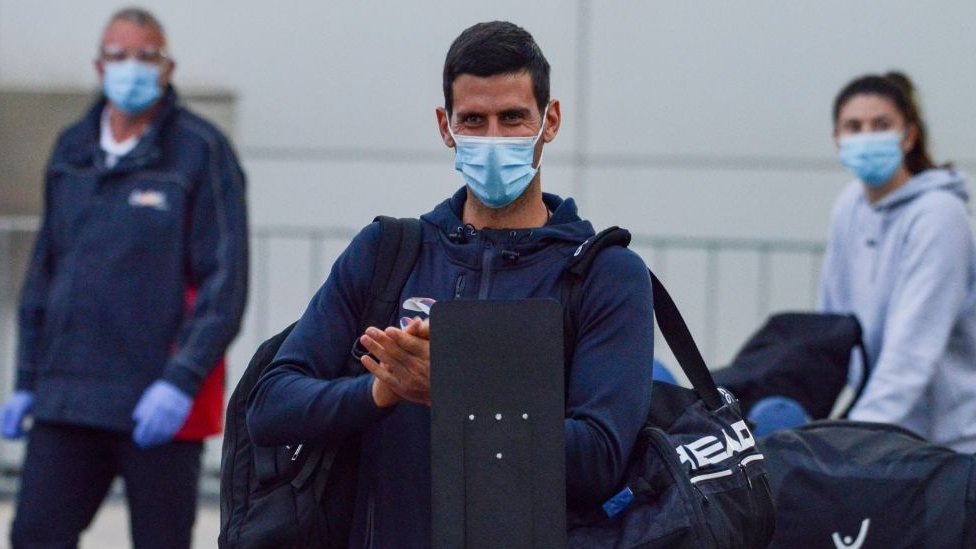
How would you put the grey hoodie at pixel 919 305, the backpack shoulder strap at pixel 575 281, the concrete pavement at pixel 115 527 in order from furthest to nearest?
the concrete pavement at pixel 115 527, the grey hoodie at pixel 919 305, the backpack shoulder strap at pixel 575 281

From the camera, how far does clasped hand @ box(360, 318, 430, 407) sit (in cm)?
257

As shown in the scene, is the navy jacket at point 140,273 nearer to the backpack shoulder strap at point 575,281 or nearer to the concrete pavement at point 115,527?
the concrete pavement at point 115,527

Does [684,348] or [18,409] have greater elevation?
[684,348]

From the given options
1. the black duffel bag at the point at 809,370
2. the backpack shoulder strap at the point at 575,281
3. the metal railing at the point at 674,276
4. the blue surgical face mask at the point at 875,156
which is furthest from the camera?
the metal railing at the point at 674,276

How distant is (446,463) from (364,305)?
0.47 meters

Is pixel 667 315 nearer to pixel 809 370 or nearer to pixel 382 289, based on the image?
pixel 382 289

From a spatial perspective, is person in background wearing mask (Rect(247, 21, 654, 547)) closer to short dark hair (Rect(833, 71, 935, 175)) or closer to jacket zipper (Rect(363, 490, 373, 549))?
jacket zipper (Rect(363, 490, 373, 549))

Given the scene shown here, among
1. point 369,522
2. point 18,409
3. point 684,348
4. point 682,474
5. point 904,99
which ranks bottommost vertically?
point 18,409

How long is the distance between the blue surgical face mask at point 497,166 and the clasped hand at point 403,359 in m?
0.41

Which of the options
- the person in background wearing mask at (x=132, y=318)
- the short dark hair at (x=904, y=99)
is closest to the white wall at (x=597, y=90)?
the short dark hair at (x=904, y=99)

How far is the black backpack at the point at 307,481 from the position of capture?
2865 millimetres

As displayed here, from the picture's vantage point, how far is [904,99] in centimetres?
518

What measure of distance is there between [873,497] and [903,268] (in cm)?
122

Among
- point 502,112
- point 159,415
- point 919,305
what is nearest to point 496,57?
point 502,112
